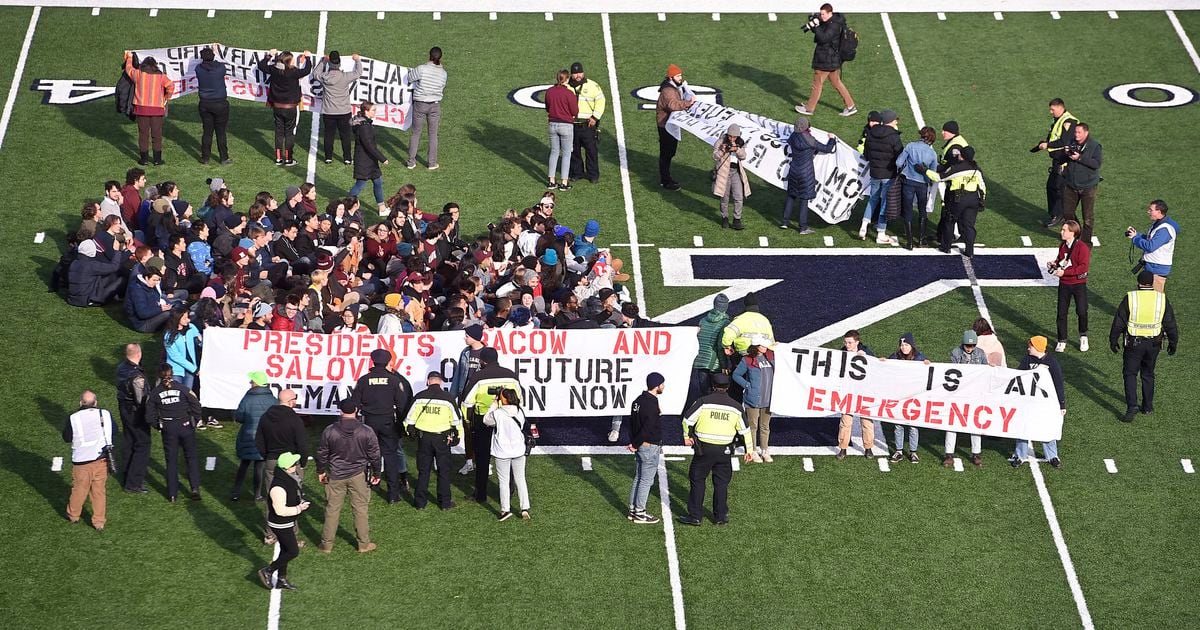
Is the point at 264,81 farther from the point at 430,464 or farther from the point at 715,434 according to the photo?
the point at 715,434

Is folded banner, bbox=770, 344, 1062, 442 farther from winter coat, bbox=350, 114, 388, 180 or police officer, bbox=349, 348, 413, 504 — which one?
winter coat, bbox=350, 114, 388, 180

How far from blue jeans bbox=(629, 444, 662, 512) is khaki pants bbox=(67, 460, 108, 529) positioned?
5859mm

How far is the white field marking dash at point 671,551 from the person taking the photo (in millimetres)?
18750

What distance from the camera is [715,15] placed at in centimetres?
3262

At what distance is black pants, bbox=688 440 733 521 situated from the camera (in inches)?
767

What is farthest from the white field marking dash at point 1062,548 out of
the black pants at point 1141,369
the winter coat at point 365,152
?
the winter coat at point 365,152

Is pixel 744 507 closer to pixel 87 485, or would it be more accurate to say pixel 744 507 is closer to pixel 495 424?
pixel 495 424

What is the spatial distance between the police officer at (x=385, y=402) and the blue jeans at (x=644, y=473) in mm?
2691

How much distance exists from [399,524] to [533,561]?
163 cm

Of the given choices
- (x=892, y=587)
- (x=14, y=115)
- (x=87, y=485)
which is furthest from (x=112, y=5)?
(x=892, y=587)

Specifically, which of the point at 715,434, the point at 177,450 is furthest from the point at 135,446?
the point at 715,434

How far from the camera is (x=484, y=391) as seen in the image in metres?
19.6

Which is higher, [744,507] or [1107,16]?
[1107,16]

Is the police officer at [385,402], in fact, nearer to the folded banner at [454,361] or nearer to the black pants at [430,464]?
the black pants at [430,464]
